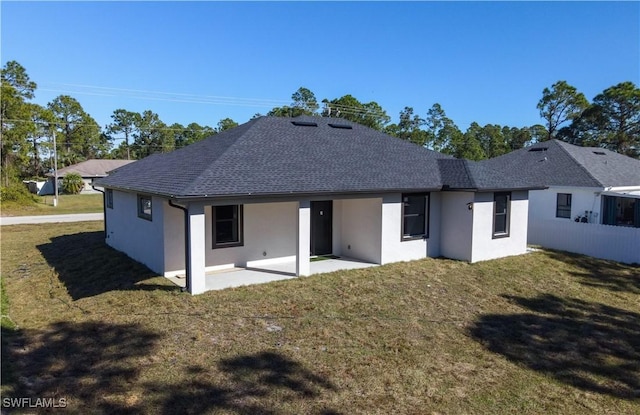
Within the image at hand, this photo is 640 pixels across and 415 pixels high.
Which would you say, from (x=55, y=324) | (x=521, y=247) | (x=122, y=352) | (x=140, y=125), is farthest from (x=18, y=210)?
(x=140, y=125)

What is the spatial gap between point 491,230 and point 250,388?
1051 cm

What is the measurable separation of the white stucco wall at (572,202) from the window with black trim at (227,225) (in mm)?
12492

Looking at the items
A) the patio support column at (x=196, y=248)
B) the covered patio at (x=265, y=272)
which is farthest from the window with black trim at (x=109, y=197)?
the patio support column at (x=196, y=248)

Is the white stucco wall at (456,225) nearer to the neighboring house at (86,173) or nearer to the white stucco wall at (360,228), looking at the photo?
the white stucco wall at (360,228)

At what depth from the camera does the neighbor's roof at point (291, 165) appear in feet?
33.7

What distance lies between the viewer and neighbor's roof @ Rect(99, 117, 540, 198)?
33.7 ft

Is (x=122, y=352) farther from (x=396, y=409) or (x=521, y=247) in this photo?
(x=521, y=247)

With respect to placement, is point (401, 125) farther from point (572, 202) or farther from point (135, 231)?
point (135, 231)

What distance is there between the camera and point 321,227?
13.6 meters

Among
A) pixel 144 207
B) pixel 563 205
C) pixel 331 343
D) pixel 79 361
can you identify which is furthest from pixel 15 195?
pixel 563 205

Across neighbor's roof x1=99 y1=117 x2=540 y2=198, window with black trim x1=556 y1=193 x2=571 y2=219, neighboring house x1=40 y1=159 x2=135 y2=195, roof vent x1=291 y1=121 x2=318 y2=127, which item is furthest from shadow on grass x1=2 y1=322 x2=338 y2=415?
neighboring house x1=40 y1=159 x2=135 y2=195

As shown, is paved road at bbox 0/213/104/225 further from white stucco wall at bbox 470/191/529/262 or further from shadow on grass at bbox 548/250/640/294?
shadow on grass at bbox 548/250/640/294

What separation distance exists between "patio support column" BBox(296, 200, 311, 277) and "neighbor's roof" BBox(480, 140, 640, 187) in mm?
10712

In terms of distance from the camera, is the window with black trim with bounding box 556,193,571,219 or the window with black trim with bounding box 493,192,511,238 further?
the window with black trim with bounding box 556,193,571,219
